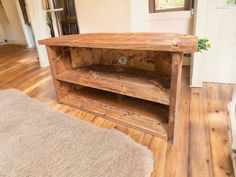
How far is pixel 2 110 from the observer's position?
1.89 meters

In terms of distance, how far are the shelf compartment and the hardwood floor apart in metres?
0.32

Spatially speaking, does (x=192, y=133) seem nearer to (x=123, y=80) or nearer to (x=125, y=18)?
(x=123, y=80)

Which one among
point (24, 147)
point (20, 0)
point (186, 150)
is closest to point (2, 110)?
point (24, 147)

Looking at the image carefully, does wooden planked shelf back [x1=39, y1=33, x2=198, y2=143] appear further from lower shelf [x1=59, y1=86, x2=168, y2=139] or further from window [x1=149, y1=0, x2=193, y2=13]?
window [x1=149, y1=0, x2=193, y2=13]

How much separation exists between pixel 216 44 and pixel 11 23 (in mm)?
5595

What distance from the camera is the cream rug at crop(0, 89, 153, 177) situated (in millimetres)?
1132

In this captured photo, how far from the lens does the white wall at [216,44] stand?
178cm

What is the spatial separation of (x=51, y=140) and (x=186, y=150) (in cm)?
100

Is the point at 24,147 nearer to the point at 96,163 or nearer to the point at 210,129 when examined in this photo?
the point at 96,163

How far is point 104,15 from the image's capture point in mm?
2420

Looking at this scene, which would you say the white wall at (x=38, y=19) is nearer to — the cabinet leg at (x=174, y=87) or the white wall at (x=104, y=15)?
the white wall at (x=104, y=15)

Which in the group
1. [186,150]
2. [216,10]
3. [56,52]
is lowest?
[186,150]

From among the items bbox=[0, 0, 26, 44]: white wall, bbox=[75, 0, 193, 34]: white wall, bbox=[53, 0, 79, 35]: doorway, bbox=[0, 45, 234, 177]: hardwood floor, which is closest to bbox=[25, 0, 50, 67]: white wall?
bbox=[53, 0, 79, 35]: doorway

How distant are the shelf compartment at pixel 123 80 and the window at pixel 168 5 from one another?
4.53 ft
